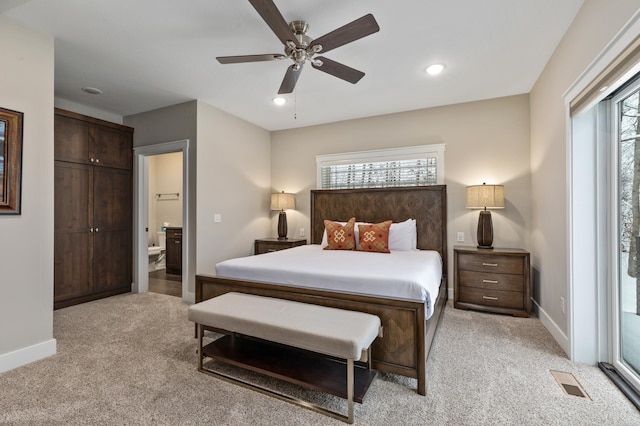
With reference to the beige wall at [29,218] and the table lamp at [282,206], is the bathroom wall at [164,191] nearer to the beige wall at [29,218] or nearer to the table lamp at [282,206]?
the table lamp at [282,206]

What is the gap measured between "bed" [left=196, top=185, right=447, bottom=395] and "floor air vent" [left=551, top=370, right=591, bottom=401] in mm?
821

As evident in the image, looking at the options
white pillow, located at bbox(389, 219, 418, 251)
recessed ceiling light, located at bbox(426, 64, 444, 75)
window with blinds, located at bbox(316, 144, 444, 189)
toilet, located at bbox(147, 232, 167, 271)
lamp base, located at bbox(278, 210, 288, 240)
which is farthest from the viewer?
toilet, located at bbox(147, 232, 167, 271)

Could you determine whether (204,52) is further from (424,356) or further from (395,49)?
(424,356)

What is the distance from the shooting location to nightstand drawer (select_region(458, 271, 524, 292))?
3252 millimetres

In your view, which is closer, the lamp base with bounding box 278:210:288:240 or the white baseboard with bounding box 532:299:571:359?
the white baseboard with bounding box 532:299:571:359

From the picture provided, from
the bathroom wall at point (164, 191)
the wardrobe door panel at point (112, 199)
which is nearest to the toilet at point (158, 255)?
the bathroom wall at point (164, 191)

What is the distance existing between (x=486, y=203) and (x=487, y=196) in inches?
3.4

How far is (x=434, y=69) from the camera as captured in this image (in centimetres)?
302

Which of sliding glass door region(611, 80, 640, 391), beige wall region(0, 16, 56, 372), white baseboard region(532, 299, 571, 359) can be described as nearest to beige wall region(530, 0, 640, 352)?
white baseboard region(532, 299, 571, 359)

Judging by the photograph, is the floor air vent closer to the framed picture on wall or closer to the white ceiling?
the white ceiling

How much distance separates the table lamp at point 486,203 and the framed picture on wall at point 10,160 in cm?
436

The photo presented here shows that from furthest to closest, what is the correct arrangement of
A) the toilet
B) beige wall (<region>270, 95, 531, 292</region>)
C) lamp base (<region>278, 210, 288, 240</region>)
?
the toilet
lamp base (<region>278, 210, 288, 240</region>)
beige wall (<region>270, 95, 531, 292</region>)

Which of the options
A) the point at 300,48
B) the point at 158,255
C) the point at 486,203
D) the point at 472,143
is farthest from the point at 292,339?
the point at 158,255

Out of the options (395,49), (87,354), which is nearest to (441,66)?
(395,49)
